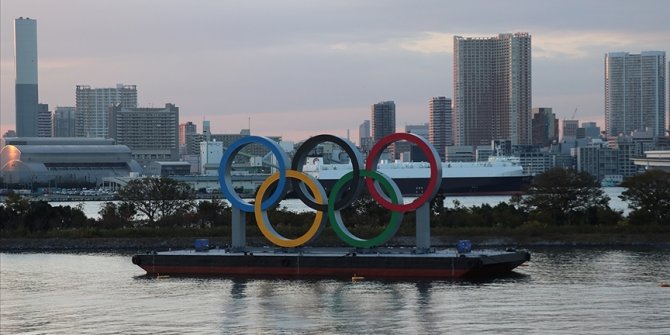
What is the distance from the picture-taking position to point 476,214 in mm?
66688

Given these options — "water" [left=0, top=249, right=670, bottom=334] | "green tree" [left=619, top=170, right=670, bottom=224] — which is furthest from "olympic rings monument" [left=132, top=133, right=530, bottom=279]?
"green tree" [left=619, top=170, right=670, bottom=224]

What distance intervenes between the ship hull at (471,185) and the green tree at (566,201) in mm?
69757

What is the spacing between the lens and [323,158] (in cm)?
15312

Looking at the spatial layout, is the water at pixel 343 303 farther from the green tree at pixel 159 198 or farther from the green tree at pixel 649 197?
the green tree at pixel 159 198

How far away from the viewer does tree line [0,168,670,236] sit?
64.8 metres

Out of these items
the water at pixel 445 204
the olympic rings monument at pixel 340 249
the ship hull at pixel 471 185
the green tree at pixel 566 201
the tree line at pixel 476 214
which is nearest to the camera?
the olympic rings monument at pixel 340 249

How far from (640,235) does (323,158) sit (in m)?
94.2

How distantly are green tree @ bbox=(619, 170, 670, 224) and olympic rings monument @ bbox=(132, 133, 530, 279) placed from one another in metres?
17.9

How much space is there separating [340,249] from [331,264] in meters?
2.91

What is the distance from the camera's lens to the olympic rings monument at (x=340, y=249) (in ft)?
148

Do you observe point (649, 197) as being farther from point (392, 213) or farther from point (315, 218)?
point (315, 218)

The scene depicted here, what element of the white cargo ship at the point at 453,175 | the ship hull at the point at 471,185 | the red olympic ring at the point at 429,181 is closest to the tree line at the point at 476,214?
the red olympic ring at the point at 429,181

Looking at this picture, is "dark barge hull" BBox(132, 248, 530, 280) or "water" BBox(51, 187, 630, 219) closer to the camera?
"dark barge hull" BBox(132, 248, 530, 280)

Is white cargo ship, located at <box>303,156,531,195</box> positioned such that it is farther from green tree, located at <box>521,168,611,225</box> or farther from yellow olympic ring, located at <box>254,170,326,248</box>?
yellow olympic ring, located at <box>254,170,326,248</box>
